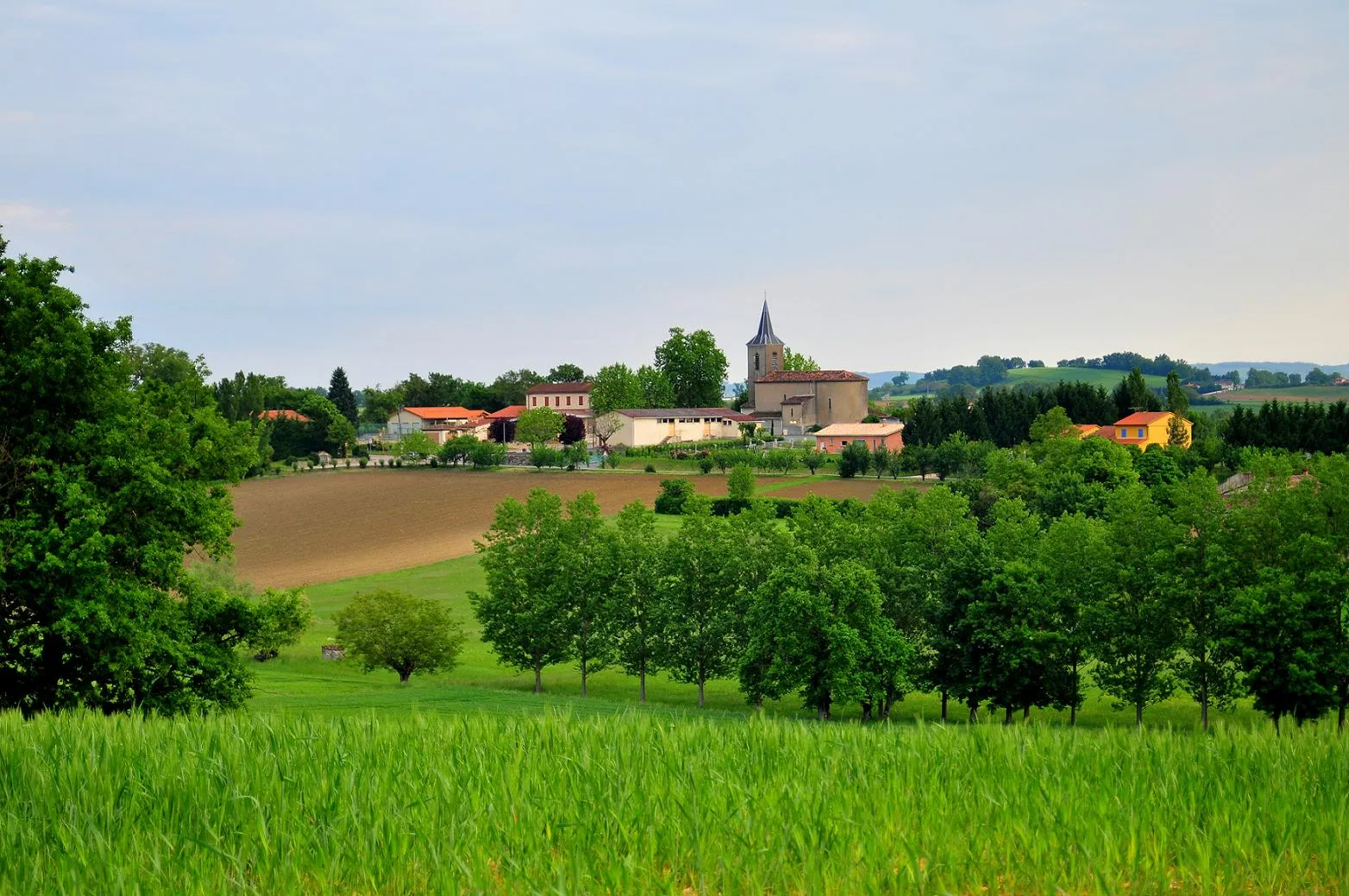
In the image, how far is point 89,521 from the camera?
2247 cm

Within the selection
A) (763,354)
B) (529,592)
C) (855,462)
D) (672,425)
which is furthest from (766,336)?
(529,592)

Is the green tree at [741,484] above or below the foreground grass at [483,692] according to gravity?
above

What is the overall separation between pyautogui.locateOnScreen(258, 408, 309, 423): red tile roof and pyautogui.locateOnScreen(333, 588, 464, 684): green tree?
10025 centimetres

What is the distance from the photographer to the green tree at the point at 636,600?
4706 cm

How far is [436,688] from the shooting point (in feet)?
136

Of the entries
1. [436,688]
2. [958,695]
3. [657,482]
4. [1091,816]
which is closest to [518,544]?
[436,688]

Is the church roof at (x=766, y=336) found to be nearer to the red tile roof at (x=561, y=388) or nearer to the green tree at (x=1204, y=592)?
the red tile roof at (x=561, y=388)

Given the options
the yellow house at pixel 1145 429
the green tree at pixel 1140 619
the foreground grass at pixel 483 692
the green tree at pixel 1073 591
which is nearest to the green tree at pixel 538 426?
the yellow house at pixel 1145 429

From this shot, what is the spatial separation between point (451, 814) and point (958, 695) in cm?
3618

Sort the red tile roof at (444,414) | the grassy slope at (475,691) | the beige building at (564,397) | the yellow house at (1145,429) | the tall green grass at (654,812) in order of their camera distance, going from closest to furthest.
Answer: the tall green grass at (654,812), the grassy slope at (475,691), the yellow house at (1145,429), the red tile roof at (444,414), the beige building at (564,397)

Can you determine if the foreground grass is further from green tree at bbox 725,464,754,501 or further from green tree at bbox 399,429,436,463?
green tree at bbox 399,429,436,463

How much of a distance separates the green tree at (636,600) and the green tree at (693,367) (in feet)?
431

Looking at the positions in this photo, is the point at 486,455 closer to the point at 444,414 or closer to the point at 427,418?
the point at 427,418

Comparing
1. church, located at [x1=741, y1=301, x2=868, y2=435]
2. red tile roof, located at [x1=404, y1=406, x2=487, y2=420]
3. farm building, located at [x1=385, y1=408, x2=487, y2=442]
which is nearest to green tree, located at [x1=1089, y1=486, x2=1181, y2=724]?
church, located at [x1=741, y1=301, x2=868, y2=435]
